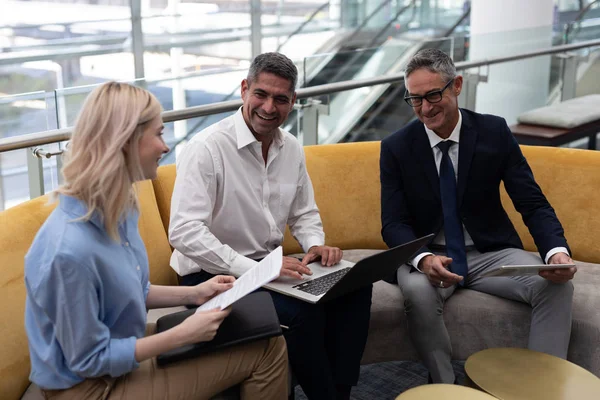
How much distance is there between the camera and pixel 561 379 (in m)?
2.02

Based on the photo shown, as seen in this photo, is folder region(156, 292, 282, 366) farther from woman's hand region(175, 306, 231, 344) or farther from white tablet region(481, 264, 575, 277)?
white tablet region(481, 264, 575, 277)

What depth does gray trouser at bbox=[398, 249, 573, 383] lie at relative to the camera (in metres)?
2.38

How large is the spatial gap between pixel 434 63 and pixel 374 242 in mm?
892

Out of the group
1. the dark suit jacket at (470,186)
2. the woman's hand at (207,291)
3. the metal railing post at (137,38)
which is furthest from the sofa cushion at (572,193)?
the metal railing post at (137,38)

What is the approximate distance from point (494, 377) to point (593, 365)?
604 mm

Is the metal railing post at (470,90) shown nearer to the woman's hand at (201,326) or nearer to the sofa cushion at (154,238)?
the sofa cushion at (154,238)

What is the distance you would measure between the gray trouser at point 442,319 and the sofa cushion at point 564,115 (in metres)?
2.68

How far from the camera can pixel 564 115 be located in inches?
196

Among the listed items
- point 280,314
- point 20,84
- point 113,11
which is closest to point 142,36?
point 113,11

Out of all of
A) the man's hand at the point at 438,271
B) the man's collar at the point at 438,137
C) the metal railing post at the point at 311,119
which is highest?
the man's collar at the point at 438,137

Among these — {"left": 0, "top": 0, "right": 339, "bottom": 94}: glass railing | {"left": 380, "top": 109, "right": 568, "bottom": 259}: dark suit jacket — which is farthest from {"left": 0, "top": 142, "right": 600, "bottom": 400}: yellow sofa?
{"left": 0, "top": 0, "right": 339, "bottom": 94}: glass railing

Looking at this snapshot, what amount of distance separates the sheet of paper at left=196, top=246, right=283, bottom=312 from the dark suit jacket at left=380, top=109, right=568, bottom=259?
81 cm

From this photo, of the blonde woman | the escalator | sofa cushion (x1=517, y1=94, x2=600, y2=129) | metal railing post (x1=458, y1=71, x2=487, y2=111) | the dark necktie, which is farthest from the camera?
sofa cushion (x1=517, y1=94, x2=600, y2=129)

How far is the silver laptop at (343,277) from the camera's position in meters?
2.01
